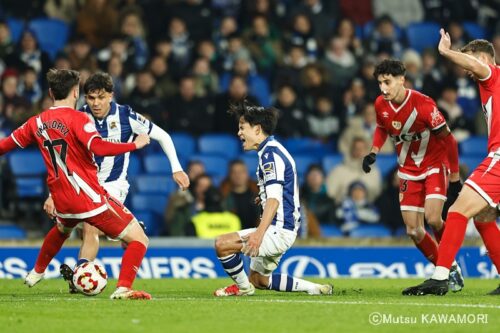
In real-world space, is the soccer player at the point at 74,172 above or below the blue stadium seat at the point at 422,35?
below

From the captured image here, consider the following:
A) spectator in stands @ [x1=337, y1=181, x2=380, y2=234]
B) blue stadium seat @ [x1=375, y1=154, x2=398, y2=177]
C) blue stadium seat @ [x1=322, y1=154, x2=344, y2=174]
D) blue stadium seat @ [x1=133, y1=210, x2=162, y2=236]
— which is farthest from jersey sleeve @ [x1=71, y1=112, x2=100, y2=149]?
blue stadium seat @ [x1=375, y1=154, x2=398, y2=177]

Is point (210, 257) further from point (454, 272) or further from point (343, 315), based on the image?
point (343, 315)

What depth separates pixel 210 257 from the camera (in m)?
14.6

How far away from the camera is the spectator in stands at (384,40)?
63.5 feet

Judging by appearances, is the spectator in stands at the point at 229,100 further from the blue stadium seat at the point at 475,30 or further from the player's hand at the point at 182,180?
the player's hand at the point at 182,180

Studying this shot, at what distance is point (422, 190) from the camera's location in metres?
11.6

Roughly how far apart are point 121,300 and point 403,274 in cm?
582

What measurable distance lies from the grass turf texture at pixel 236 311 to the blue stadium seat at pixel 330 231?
530 cm

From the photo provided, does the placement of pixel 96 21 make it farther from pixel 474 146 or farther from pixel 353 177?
pixel 474 146

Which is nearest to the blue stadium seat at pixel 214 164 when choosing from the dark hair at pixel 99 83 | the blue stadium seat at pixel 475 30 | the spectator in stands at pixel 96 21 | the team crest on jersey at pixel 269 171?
the spectator in stands at pixel 96 21

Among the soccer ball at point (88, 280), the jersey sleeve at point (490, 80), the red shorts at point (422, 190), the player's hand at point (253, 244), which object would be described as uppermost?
the jersey sleeve at point (490, 80)

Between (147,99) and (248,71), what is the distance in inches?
73.1

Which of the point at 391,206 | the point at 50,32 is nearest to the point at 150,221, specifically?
the point at 391,206

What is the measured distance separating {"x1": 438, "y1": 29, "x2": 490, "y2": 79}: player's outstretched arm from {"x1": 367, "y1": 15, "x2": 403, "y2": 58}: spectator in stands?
9228 millimetres
